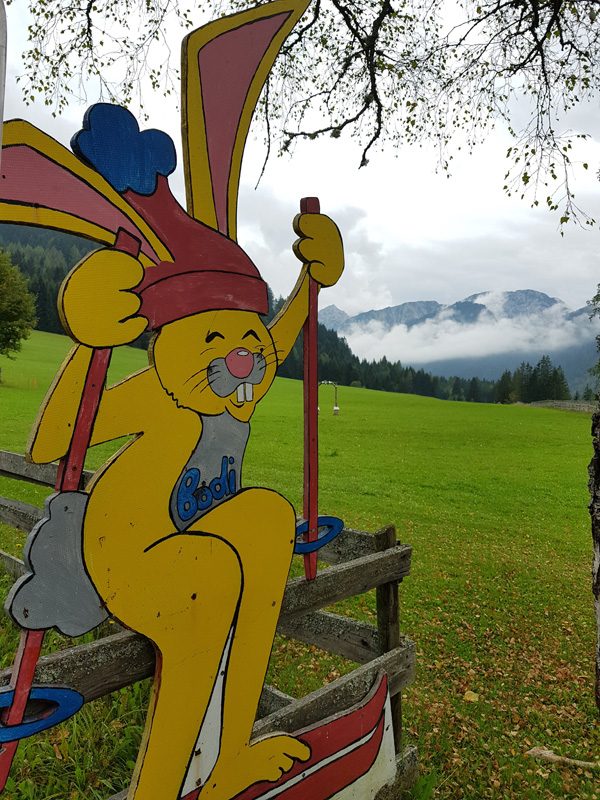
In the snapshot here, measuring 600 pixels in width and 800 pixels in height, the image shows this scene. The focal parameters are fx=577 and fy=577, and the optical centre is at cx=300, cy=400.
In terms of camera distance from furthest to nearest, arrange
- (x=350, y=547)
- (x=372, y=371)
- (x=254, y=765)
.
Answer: (x=372, y=371)
(x=350, y=547)
(x=254, y=765)

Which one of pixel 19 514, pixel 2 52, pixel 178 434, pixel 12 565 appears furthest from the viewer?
pixel 12 565

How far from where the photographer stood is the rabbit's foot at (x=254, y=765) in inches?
101

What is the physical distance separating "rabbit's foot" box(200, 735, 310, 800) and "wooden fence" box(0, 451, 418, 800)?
3.3 inches

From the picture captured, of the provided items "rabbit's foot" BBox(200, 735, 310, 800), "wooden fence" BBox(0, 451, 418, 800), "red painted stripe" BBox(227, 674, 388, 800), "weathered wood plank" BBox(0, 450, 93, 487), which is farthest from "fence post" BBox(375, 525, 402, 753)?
"weathered wood plank" BBox(0, 450, 93, 487)

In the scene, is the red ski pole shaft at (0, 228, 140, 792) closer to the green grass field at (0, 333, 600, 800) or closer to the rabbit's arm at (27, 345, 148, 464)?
the rabbit's arm at (27, 345, 148, 464)

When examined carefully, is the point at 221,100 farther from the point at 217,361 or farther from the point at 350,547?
the point at 350,547

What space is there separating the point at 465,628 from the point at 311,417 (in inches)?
171

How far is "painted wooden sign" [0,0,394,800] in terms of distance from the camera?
203cm

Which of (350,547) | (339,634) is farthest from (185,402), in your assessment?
(339,634)

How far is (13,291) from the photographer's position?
19672 millimetres

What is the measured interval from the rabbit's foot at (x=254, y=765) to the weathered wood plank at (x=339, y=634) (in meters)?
0.85

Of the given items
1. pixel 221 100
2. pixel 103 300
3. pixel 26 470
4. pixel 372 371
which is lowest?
pixel 26 470

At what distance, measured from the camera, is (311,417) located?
3107 millimetres

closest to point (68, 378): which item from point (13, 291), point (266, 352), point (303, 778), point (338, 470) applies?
point (266, 352)
